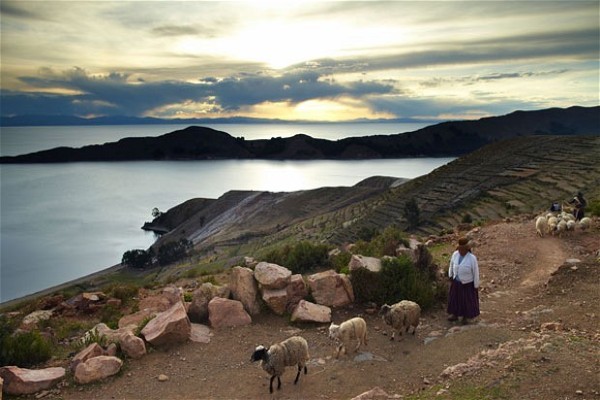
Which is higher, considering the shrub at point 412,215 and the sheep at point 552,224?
the sheep at point 552,224

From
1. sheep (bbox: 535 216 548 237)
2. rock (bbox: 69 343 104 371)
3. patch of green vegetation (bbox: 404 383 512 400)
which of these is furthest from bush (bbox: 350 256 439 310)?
sheep (bbox: 535 216 548 237)

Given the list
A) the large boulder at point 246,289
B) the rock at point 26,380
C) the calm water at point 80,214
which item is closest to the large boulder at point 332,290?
the large boulder at point 246,289

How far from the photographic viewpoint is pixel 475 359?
755 centimetres

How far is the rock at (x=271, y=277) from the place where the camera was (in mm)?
10953

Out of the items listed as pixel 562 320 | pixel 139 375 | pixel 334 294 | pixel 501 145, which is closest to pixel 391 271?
pixel 334 294

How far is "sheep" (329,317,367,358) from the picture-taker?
28.0 ft

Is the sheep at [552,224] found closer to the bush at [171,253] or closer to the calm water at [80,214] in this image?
the bush at [171,253]

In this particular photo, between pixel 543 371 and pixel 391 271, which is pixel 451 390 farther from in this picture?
pixel 391 271

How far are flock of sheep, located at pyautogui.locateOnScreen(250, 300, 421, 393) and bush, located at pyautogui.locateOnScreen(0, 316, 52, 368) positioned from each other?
4.88 meters

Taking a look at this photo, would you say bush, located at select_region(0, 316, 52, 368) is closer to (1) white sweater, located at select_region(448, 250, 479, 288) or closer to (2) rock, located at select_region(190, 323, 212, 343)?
(2) rock, located at select_region(190, 323, 212, 343)

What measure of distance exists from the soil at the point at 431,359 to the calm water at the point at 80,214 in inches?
2333

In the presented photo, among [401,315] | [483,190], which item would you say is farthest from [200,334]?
[483,190]

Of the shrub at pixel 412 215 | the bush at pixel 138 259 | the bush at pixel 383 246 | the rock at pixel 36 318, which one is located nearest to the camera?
the rock at pixel 36 318

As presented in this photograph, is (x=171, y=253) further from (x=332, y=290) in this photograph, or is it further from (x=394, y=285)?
(x=394, y=285)
